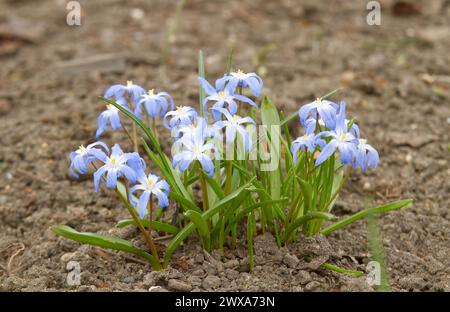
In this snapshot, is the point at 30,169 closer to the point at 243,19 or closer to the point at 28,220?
the point at 28,220

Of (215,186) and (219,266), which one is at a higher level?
(215,186)

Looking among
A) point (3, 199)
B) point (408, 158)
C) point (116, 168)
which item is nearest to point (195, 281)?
point (116, 168)

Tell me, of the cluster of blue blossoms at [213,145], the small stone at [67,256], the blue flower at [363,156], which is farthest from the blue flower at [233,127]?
the small stone at [67,256]

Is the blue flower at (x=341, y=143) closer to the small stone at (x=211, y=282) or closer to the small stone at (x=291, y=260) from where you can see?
the small stone at (x=291, y=260)

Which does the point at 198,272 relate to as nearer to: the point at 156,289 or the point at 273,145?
the point at 156,289
